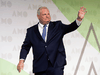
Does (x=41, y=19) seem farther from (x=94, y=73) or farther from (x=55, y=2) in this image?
(x=94, y=73)

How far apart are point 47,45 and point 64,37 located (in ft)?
2.78

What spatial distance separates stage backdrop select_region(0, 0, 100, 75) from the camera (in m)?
2.07

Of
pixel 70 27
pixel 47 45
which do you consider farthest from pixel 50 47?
pixel 70 27

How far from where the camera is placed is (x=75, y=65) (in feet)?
7.36

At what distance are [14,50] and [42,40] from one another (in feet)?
2.90

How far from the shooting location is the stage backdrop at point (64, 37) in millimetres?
2070

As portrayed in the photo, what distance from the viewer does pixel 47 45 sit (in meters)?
1.40

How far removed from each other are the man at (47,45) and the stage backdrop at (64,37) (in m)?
0.67

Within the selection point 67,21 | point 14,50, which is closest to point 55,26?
point 67,21

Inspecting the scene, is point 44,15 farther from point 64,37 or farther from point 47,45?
point 64,37

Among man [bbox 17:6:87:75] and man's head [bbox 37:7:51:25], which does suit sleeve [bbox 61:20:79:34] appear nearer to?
man [bbox 17:6:87:75]

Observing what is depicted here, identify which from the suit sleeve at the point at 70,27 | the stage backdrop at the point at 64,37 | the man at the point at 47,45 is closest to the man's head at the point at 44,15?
the man at the point at 47,45

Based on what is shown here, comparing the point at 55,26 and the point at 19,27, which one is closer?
the point at 55,26

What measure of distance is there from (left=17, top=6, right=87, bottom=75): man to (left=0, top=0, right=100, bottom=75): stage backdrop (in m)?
0.67
